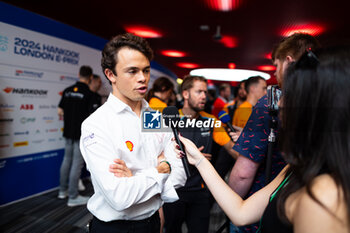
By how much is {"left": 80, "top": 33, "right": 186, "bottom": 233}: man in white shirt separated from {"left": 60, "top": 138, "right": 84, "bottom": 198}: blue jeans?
230 cm

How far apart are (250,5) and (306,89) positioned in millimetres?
4510

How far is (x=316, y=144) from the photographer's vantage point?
65 cm

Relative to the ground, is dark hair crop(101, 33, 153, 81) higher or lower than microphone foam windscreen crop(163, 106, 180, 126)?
higher

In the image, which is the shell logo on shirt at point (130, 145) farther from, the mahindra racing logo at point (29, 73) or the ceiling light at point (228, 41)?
the ceiling light at point (228, 41)

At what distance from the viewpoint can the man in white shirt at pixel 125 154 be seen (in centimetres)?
100

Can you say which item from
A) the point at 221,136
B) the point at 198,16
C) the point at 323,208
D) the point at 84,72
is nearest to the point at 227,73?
the point at 198,16

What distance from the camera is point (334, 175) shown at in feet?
1.96

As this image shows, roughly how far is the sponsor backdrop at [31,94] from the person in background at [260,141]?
10.2ft

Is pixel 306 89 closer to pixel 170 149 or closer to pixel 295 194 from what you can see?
pixel 295 194

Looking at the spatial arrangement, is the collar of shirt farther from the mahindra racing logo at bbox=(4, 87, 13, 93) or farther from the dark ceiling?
the dark ceiling

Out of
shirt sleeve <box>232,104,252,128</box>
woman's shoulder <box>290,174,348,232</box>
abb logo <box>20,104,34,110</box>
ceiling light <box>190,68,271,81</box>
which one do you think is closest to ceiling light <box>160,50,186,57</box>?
ceiling light <box>190,68,271,81</box>

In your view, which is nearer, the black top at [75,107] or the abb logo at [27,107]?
the abb logo at [27,107]

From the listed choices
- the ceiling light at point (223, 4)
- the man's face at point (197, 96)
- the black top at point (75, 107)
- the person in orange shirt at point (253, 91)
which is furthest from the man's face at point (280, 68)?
the ceiling light at point (223, 4)

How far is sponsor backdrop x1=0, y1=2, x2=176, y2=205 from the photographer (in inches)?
115
